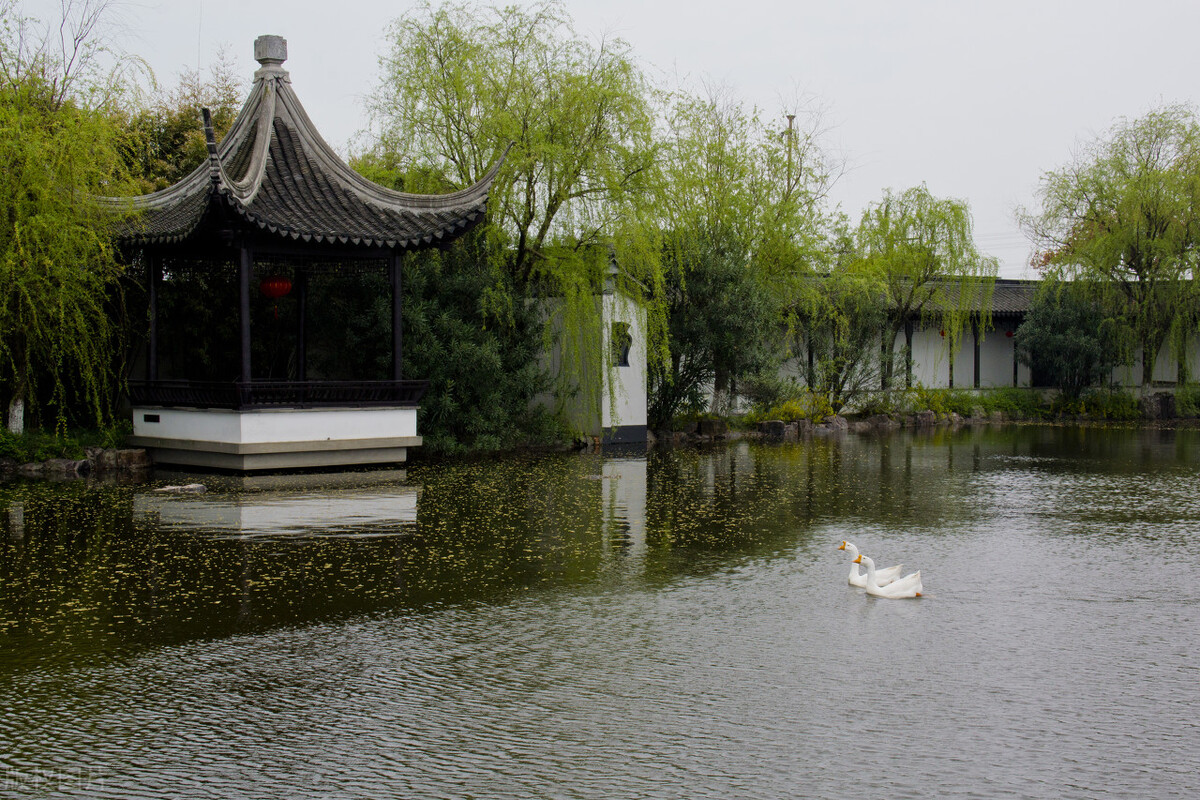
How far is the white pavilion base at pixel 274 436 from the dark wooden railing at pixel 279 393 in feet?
0.32

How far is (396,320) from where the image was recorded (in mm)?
14094

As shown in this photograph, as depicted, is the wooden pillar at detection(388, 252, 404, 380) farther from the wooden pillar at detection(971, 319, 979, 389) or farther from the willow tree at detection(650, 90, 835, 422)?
the wooden pillar at detection(971, 319, 979, 389)

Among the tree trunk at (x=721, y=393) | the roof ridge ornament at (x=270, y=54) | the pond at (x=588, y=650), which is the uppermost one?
the roof ridge ornament at (x=270, y=54)

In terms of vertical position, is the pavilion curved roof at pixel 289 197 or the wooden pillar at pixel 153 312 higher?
the pavilion curved roof at pixel 289 197

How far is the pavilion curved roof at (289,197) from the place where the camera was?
13234 mm

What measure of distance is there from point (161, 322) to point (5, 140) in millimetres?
4005

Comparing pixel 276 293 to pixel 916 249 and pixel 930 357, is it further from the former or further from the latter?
pixel 930 357

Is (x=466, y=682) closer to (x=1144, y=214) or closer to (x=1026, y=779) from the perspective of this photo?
(x=1026, y=779)

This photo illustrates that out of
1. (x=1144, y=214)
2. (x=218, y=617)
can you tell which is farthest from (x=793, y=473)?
(x=1144, y=214)

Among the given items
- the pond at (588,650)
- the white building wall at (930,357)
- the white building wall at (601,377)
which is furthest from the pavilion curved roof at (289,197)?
the white building wall at (930,357)

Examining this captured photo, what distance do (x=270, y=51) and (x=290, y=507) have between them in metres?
7.82

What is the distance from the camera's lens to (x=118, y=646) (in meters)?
5.50

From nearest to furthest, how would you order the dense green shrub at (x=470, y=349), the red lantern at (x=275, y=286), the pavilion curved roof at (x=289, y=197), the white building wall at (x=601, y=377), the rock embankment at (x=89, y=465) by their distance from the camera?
1. the rock embankment at (x=89, y=465)
2. the pavilion curved roof at (x=289, y=197)
3. the red lantern at (x=275, y=286)
4. the dense green shrub at (x=470, y=349)
5. the white building wall at (x=601, y=377)

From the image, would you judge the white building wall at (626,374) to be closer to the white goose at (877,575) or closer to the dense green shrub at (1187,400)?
the white goose at (877,575)
